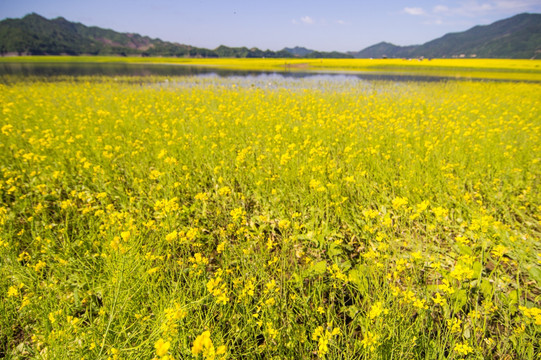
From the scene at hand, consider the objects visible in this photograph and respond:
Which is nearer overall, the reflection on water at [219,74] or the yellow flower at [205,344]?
the yellow flower at [205,344]

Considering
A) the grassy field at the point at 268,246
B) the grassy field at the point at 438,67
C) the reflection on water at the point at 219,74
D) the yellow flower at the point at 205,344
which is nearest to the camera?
the yellow flower at the point at 205,344

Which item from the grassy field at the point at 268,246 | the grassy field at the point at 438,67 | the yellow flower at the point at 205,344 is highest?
the grassy field at the point at 438,67

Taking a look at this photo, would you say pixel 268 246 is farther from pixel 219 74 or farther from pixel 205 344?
pixel 219 74

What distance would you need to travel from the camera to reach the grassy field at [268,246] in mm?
1803

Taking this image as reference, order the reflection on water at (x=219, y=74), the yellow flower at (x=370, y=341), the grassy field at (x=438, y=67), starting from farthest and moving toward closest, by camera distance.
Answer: the grassy field at (x=438, y=67)
the reflection on water at (x=219, y=74)
the yellow flower at (x=370, y=341)

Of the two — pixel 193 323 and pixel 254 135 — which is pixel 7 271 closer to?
pixel 193 323

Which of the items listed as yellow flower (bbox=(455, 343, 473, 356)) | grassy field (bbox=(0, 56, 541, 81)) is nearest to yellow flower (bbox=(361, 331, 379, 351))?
yellow flower (bbox=(455, 343, 473, 356))

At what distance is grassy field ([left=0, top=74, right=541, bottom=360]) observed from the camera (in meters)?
1.80

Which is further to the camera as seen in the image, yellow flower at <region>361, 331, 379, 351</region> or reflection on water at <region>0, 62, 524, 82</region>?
reflection on water at <region>0, 62, 524, 82</region>

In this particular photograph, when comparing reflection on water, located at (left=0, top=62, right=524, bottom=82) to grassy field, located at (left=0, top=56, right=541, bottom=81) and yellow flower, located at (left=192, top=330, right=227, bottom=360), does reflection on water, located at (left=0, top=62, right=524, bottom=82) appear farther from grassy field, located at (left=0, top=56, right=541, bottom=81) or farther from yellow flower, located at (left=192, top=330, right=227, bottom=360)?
yellow flower, located at (left=192, top=330, right=227, bottom=360)

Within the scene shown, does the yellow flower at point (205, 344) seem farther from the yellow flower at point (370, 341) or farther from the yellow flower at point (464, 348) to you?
the yellow flower at point (464, 348)

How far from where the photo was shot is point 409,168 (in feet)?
13.8

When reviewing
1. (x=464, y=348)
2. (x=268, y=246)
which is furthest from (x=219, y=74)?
(x=464, y=348)

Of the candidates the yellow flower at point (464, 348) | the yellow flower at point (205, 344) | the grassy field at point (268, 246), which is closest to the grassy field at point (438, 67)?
the grassy field at point (268, 246)
